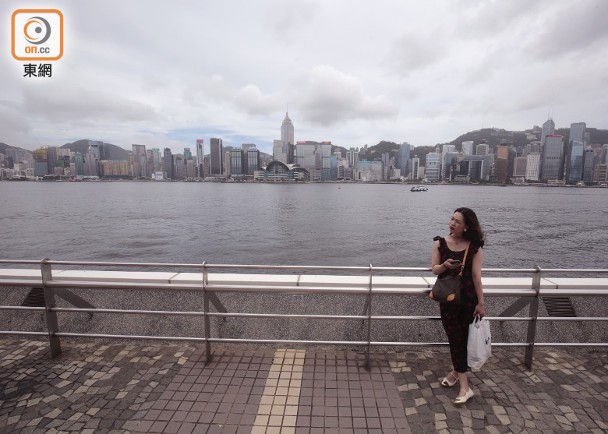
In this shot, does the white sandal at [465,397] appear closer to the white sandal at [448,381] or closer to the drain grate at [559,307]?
Answer: the white sandal at [448,381]

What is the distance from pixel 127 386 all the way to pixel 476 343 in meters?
3.67

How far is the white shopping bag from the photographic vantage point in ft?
11.1

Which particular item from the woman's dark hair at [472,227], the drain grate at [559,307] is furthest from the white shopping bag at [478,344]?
the drain grate at [559,307]

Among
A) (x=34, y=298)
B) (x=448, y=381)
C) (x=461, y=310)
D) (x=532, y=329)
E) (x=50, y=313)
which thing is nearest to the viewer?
(x=461, y=310)

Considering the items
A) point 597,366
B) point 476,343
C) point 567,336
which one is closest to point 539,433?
point 476,343

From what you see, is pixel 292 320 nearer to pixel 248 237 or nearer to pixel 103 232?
pixel 248 237

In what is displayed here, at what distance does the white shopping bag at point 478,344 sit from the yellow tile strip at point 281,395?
1.81m

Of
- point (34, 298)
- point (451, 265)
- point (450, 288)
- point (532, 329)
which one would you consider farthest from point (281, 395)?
point (34, 298)

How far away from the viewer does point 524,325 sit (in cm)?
476

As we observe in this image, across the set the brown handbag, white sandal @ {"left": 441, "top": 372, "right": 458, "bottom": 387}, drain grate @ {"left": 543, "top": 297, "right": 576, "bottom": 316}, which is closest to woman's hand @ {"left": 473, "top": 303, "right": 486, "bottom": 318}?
the brown handbag

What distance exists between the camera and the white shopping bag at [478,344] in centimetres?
339

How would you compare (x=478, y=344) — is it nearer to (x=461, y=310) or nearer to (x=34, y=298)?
(x=461, y=310)

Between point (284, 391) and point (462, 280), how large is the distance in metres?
2.18

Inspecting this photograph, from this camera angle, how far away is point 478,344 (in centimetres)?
339
